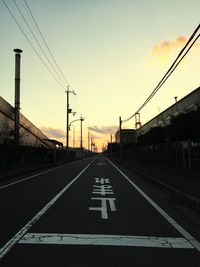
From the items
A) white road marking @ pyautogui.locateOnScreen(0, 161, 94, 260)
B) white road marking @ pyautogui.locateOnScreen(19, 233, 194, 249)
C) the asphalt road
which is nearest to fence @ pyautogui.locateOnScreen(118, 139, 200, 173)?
the asphalt road

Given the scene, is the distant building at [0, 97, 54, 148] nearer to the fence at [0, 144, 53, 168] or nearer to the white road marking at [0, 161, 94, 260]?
the fence at [0, 144, 53, 168]

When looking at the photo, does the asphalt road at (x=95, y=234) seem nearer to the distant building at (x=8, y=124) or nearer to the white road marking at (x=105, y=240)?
the white road marking at (x=105, y=240)

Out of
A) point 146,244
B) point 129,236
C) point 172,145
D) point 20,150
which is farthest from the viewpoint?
point 20,150

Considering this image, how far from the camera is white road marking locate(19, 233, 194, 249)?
7.93m

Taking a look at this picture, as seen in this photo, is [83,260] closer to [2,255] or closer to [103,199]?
[2,255]

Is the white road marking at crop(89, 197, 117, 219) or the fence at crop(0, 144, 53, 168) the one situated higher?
the fence at crop(0, 144, 53, 168)

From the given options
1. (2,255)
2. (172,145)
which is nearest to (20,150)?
(172,145)

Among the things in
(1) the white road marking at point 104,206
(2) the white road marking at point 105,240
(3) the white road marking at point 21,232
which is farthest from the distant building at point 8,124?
(2) the white road marking at point 105,240

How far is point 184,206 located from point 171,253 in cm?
684

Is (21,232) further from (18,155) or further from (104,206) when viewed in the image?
(18,155)

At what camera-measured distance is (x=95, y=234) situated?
8844 mm

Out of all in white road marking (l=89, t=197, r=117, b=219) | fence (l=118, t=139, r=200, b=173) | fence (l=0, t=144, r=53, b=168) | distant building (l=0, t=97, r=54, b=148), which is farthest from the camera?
distant building (l=0, t=97, r=54, b=148)

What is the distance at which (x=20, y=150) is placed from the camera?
4462 cm

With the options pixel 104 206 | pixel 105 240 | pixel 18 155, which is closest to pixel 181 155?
pixel 104 206
